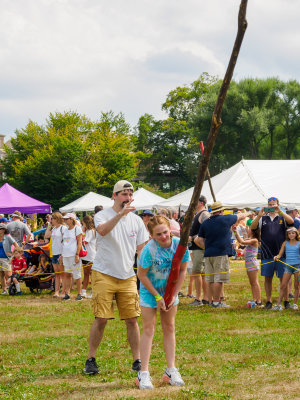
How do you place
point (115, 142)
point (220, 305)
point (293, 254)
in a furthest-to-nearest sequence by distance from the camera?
point (115, 142), point (220, 305), point (293, 254)

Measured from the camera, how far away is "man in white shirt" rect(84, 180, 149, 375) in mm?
5777

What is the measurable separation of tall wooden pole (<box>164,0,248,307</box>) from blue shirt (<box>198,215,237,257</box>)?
5412 millimetres

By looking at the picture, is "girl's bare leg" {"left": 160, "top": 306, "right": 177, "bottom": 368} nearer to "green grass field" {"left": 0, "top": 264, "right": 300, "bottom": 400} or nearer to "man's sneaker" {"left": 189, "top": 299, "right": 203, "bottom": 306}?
"green grass field" {"left": 0, "top": 264, "right": 300, "bottom": 400}

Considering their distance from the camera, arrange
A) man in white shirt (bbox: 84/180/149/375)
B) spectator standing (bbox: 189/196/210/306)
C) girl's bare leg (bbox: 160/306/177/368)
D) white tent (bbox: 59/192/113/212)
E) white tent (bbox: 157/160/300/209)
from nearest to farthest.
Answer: girl's bare leg (bbox: 160/306/177/368), man in white shirt (bbox: 84/180/149/375), spectator standing (bbox: 189/196/210/306), white tent (bbox: 157/160/300/209), white tent (bbox: 59/192/113/212)

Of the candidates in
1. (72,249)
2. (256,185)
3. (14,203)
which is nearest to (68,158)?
(14,203)

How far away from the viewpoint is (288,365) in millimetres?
6262

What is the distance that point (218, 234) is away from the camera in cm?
1066

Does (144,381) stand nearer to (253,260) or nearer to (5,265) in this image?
(253,260)

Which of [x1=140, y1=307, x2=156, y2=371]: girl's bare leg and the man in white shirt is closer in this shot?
[x1=140, y1=307, x2=156, y2=371]: girl's bare leg

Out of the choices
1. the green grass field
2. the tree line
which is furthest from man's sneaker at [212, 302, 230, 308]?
the tree line

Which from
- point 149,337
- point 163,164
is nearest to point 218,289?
point 149,337

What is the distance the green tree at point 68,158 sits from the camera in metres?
51.6

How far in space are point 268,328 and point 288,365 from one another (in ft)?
7.92

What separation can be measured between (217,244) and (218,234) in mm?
190
